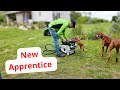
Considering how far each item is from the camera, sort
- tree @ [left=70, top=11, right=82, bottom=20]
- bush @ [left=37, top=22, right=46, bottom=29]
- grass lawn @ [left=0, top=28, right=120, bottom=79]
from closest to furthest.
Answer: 1. grass lawn @ [left=0, top=28, right=120, bottom=79]
2. tree @ [left=70, top=11, right=82, bottom=20]
3. bush @ [left=37, top=22, right=46, bottom=29]

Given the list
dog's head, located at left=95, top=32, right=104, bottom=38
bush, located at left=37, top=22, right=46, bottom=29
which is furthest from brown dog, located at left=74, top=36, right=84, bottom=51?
bush, located at left=37, top=22, right=46, bottom=29

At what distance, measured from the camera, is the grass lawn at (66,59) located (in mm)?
5816

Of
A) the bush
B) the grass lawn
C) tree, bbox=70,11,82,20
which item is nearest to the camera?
the grass lawn

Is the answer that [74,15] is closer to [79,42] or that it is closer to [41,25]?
[79,42]

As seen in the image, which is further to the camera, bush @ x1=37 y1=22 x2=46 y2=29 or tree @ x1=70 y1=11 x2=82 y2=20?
bush @ x1=37 y1=22 x2=46 y2=29

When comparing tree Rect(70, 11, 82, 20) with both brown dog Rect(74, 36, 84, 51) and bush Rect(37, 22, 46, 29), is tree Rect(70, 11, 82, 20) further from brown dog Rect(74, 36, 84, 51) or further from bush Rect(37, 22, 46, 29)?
bush Rect(37, 22, 46, 29)

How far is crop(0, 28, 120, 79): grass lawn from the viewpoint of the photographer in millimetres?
5816

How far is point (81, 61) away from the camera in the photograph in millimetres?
6078

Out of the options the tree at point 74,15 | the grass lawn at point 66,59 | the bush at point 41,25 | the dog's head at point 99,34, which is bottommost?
the grass lawn at point 66,59

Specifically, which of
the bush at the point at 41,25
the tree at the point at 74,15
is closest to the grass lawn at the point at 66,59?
the bush at the point at 41,25

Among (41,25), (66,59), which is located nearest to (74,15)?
(66,59)

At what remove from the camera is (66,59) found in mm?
6094

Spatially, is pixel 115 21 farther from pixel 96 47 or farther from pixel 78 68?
pixel 78 68

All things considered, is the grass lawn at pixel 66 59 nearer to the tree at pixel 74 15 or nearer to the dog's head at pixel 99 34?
the dog's head at pixel 99 34
